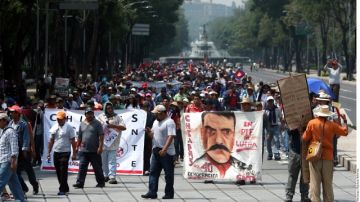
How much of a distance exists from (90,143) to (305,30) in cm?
8340

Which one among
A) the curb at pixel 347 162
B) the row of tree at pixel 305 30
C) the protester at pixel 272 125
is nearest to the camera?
the curb at pixel 347 162

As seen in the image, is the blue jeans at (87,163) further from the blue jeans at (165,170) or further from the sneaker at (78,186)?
the blue jeans at (165,170)

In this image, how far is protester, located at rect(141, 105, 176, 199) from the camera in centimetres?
1607

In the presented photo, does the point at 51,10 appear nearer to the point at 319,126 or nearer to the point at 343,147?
the point at 343,147

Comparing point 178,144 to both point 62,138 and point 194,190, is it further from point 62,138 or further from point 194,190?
point 62,138

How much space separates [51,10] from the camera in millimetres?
51219

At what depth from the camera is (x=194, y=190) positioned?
17578 mm

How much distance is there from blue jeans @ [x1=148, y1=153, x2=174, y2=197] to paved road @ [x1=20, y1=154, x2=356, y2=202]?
0.23 metres

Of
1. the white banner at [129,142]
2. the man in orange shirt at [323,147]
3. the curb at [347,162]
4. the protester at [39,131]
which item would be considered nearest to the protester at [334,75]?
the curb at [347,162]

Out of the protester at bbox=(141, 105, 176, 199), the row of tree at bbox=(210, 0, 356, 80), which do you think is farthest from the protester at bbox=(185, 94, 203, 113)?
the row of tree at bbox=(210, 0, 356, 80)

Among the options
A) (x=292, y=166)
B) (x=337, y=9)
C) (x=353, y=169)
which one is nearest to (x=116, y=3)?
(x=337, y=9)

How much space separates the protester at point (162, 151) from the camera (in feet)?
52.7

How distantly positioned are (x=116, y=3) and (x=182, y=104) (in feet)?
131

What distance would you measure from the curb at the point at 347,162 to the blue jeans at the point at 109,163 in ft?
14.6
